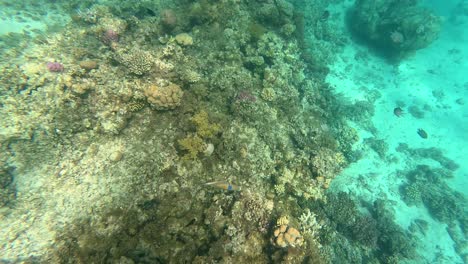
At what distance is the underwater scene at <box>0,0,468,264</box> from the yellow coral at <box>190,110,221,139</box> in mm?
43

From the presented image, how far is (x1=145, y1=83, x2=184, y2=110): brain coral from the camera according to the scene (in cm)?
662

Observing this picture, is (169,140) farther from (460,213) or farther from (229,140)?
(460,213)

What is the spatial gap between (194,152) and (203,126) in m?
0.77

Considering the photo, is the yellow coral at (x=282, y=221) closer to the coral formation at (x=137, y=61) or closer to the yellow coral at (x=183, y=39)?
the coral formation at (x=137, y=61)

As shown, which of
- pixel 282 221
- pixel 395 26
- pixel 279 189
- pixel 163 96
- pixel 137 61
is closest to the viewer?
pixel 282 221

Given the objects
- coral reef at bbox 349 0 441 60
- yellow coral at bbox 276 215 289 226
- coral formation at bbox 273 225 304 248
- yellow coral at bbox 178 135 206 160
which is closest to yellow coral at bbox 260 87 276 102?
yellow coral at bbox 178 135 206 160

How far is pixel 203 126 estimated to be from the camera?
6.66 metres

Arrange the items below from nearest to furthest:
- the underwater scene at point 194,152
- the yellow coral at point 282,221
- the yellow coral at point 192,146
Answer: the underwater scene at point 194,152 < the yellow coral at point 282,221 < the yellow coral at point 192,146

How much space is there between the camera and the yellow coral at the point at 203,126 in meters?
6.62

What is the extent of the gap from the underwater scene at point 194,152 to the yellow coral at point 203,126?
0.14 feet

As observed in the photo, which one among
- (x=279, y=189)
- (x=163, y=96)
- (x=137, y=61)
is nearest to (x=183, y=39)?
(x=137, y=61)

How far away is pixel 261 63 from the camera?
950cm

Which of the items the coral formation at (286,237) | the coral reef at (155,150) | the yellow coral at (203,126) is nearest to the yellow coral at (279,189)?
the coral reef at (155,150)

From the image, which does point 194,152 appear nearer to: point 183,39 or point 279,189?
point 279,189
